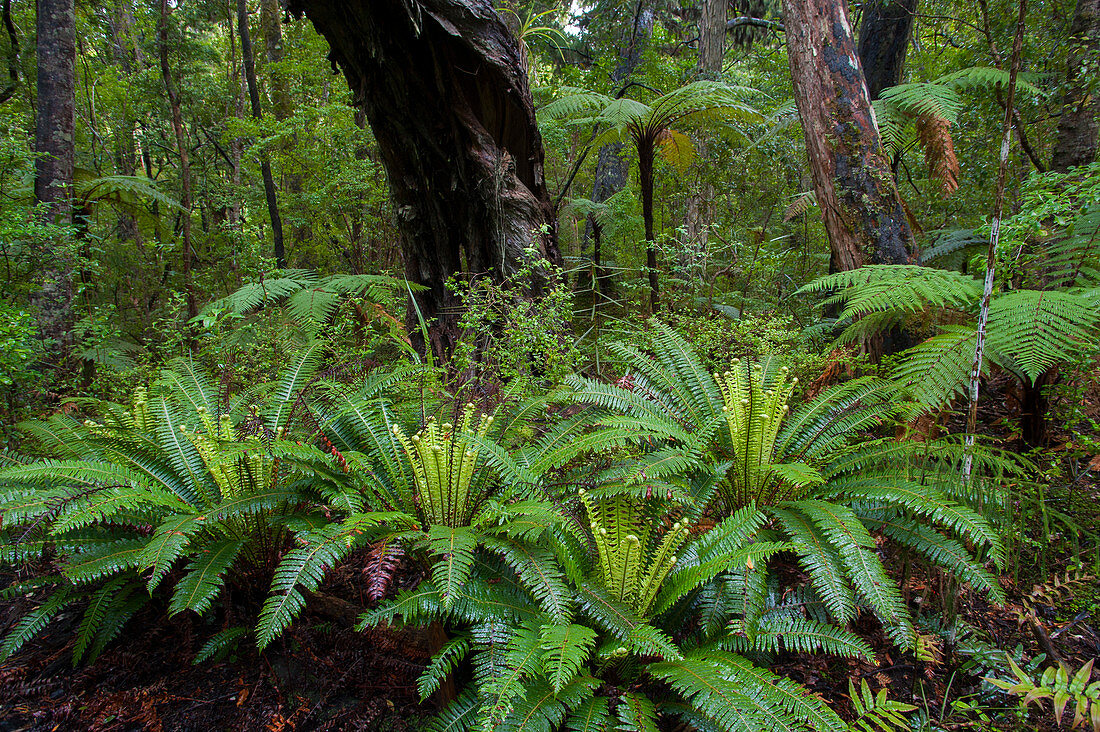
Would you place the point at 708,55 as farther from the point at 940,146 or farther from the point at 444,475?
the point at 444,475

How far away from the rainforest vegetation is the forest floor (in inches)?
0.5

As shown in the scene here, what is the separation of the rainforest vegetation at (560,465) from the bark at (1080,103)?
0.07ft

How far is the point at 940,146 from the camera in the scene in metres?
3.65

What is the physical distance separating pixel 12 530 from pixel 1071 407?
4.58 metres

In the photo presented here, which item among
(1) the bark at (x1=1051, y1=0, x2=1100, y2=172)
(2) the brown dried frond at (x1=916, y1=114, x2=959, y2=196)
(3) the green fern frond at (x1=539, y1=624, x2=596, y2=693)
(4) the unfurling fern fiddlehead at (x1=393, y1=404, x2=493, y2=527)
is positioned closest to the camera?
(3) the green fern frond at (x1=539, y1=624, x2=596, y2=693)

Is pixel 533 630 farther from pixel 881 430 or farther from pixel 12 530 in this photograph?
pixel 881 430

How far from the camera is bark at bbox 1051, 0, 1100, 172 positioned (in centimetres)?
349

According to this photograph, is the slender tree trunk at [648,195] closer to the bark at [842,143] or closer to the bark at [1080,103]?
the bark at [842,143]

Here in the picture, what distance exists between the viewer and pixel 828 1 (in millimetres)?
3609

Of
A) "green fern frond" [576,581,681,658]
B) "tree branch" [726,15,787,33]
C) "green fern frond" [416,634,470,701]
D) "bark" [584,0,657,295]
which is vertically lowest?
"green fern frond" [416,634,470,701]

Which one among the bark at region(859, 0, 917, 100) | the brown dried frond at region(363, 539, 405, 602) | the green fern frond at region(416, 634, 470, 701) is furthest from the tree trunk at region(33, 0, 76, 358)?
the bark at region(859, 0, 917, 100)

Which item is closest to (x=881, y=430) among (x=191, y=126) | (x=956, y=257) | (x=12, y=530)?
(x=956, y=257)

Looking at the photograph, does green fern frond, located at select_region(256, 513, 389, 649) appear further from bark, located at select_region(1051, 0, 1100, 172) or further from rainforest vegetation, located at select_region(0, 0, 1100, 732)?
bark, located at select_region(1051, 0, 1100, 172)

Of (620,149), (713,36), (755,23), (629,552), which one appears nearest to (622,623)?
(629,552)
